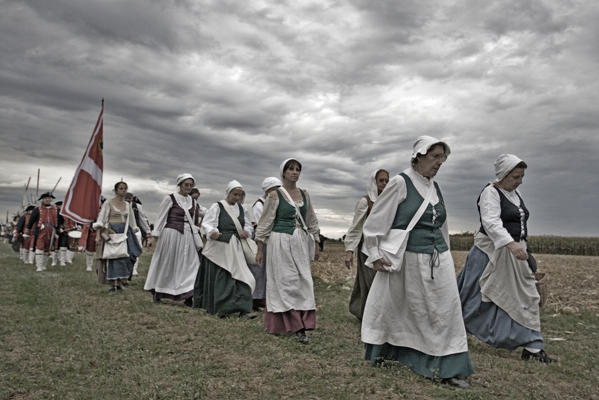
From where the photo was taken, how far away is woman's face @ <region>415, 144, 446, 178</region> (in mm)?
4867

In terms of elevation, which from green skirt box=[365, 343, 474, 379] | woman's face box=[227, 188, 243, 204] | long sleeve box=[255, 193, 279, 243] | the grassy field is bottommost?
the grassy field

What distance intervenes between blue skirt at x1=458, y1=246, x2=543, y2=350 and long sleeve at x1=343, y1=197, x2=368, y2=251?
4.96ft

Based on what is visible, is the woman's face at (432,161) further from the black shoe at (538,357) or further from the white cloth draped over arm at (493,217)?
the black shoe at (538,357)

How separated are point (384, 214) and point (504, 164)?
6.61 feet

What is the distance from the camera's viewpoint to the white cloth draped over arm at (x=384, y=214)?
16.1ft

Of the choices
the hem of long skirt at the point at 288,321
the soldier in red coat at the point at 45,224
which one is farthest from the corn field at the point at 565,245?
the hem of long skirt at the point at 288,321

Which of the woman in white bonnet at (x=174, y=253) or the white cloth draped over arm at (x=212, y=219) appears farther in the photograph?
the woman in white bonnet at (x=174, y=253)

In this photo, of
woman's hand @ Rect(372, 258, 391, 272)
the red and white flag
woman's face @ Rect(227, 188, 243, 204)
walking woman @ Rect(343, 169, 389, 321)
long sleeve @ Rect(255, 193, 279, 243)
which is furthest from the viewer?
the red and white flag

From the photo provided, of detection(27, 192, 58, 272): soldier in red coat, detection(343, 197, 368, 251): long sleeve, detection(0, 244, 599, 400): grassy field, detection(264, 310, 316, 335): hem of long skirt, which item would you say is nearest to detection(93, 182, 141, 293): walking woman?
detection(0, 244, 599, 400): grassy field

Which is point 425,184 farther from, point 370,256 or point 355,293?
point 355,293

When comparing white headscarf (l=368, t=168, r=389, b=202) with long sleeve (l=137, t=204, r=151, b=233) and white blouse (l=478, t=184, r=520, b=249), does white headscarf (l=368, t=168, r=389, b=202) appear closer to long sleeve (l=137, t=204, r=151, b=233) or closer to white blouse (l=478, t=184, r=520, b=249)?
white blouse (l=478, t=184, r=520, b=249)

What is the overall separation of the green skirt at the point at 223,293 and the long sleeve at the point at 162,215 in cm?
140

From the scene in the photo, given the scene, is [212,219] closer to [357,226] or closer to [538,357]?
[357,226]

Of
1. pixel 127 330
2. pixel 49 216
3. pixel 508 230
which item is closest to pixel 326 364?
pixel 508 230
